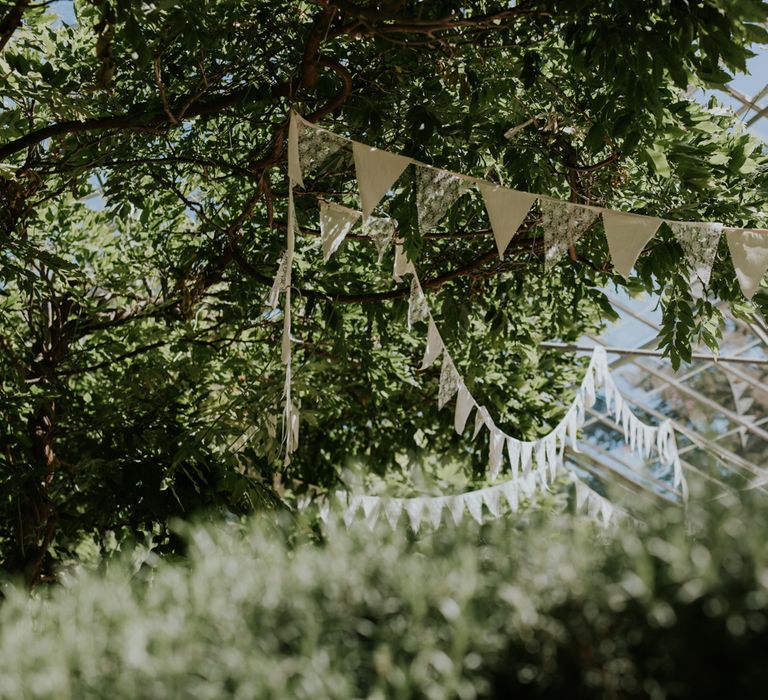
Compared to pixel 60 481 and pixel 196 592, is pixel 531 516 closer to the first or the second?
pixel 196 592

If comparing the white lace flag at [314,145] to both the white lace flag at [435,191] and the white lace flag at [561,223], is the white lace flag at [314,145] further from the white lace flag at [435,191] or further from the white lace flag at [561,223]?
the white lace flag at [561,223]

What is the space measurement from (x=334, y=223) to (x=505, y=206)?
31.7 inches

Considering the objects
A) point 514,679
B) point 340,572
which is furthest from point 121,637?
point 514,679

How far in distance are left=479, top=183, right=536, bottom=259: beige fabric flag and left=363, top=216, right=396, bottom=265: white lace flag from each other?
89 cm

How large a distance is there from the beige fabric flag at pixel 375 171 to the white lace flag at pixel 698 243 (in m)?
1.11

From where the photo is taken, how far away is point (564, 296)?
565 cm

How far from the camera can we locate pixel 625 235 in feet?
12.2

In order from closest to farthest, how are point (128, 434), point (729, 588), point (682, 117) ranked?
point (729, 588) < point (682, 117) < point (128, 434)

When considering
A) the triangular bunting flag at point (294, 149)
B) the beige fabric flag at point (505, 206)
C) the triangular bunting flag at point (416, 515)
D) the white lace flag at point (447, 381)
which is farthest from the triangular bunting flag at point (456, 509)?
the triangular bunting flag at point (294, 149)

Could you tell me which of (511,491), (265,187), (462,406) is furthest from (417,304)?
(511,491)

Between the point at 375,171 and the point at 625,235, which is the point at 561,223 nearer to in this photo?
the point at 625,235

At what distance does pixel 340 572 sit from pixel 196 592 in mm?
218

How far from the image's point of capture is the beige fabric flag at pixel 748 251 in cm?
367

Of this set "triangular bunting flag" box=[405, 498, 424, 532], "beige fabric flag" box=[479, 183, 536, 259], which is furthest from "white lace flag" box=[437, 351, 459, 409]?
"triangular bunting flag" box=[405, 498, 424, 532]
